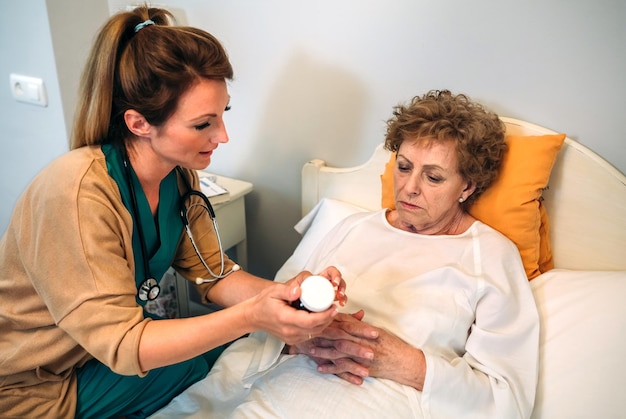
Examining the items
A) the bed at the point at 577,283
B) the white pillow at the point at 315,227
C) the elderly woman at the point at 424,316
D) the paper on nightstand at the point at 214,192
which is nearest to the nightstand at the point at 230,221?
the paper on nightstand at the point at 214,192

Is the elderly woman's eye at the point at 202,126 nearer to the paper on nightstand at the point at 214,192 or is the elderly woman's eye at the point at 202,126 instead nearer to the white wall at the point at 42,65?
the paper on nightstand at the point at 214,192

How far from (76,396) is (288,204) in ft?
3.36

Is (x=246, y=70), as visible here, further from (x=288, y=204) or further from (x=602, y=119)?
(x=602, y=119)

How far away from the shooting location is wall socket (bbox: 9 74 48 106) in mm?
1899

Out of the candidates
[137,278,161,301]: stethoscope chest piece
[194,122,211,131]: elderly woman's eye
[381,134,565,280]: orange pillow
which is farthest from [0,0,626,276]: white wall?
[137,278,161,301]: stethoscope chest piece

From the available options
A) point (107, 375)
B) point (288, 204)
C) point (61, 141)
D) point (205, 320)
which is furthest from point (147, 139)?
point (61, 141)

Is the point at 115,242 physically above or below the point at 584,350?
above

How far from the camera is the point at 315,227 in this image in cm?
168

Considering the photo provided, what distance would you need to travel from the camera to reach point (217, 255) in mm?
1424

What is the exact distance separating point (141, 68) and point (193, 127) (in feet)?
0.51

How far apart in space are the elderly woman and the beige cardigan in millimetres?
403

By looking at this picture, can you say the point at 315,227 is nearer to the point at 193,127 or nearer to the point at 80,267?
the point at 193,127

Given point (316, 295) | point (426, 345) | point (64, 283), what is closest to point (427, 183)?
point (426, 345)

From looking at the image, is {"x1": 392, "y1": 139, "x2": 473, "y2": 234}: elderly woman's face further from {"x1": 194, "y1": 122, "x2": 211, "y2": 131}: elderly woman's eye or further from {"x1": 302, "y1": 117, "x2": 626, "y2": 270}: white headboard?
{"x1": 194, "y1": 122, "x2": 211, "y2": 131}: elderly woman's eye
